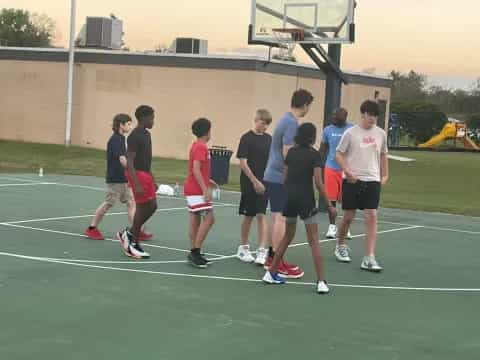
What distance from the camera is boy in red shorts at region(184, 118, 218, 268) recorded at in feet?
28.9

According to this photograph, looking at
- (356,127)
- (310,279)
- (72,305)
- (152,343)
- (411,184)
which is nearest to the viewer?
(152,343)

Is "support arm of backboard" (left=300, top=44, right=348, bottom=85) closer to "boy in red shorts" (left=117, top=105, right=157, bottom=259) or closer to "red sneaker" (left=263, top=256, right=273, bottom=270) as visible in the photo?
"boy in red shorts" (left=117, top=105, right=157, bottom=259)

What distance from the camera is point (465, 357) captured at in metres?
5.85

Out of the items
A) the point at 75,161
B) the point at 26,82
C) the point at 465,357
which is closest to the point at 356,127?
the point at 465,357

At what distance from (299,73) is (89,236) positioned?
70.0 feet

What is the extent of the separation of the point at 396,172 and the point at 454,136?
24738 millimetres

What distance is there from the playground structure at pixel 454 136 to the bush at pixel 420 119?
3016 mm

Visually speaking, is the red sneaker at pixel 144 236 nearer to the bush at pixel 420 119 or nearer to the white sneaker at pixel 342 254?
the white sneaker at pixel 342 254

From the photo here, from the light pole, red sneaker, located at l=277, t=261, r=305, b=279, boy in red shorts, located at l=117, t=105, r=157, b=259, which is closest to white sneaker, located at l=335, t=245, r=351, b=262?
red sneaker, located at l=277, t=261, r=305, b=279

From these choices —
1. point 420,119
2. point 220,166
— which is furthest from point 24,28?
point 220,166

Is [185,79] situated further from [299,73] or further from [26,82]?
[26,82]

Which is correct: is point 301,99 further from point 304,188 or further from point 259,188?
point 304,188

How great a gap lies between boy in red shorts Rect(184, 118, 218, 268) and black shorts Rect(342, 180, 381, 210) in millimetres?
1626

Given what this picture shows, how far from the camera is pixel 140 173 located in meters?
9.26
